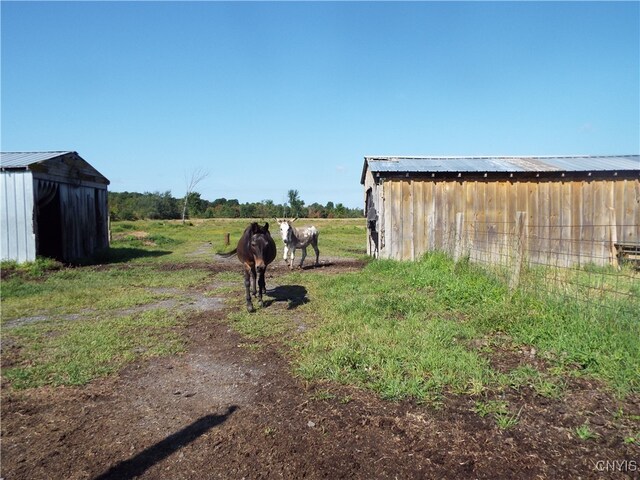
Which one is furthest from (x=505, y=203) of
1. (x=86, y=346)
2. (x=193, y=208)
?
(x=193, y=208)

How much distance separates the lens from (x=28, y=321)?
721cm

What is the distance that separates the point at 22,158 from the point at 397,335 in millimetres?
16154

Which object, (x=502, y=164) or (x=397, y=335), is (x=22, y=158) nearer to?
(x=397, y=335)

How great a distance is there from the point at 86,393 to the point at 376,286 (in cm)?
592

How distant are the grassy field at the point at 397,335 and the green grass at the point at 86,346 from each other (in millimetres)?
16

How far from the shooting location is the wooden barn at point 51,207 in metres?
13.6

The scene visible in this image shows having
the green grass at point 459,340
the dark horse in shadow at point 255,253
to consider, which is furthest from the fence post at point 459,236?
the dark horse in shadow at point 255,253

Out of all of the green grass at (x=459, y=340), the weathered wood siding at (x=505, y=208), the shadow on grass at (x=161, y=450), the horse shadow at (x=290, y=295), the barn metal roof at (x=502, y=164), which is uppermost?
the barn metal roof at (x=502, y=164)

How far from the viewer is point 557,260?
5.77 meters

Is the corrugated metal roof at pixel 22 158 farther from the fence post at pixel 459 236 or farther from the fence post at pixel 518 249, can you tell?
the fence post at pixel 518 249

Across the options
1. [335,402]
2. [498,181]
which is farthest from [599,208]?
[335,402]

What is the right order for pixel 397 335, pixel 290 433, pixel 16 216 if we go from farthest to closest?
pixel 16 216, pixel 397 335, pixel 290 433

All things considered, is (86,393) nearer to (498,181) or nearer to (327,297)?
(327,297)

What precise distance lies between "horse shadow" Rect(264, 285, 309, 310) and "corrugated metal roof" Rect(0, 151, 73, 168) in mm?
10293
